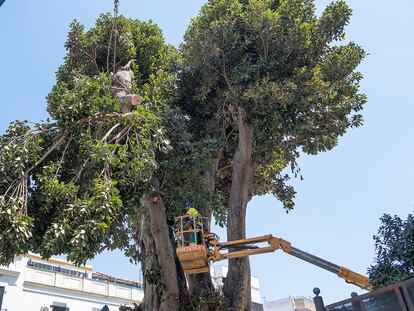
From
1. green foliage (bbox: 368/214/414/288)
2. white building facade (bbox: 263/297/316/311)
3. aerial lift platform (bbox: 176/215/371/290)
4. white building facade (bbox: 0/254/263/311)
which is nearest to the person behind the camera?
green foliage (bbox: 368/214/414/288)

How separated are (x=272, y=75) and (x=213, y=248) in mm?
5917

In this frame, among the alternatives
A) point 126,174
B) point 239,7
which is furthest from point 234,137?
point 126,174

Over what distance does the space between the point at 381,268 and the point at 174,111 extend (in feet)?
25.1

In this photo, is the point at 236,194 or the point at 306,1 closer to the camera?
the point at 236,194

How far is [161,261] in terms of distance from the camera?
39.4ft

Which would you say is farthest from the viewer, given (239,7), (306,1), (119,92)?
(306,1)

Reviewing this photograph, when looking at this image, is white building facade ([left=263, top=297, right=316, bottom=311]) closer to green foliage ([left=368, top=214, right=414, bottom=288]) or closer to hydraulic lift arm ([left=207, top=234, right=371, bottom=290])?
hydraulic lift arm ([left=207, top=234, right=371, bottom=290])

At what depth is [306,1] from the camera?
1538cm

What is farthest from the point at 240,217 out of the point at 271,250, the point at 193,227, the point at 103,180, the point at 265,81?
the point at 103,180

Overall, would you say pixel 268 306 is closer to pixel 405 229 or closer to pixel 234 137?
pixel 234 137

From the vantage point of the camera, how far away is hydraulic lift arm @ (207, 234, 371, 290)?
1158 cm

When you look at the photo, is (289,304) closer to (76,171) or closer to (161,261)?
(161,261)

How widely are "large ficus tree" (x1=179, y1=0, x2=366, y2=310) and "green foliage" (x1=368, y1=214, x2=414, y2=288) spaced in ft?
14.5

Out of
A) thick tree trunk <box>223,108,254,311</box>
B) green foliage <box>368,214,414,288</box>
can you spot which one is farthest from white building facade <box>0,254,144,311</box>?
green foliage <box>368,214,414,288</box>
